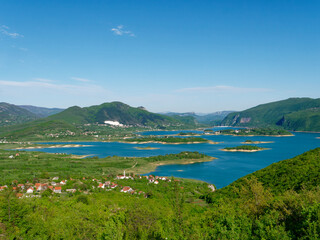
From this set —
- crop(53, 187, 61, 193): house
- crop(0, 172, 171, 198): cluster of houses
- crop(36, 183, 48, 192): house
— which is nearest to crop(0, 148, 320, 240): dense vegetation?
crop(0, 172, 171, 198): cluster of houses

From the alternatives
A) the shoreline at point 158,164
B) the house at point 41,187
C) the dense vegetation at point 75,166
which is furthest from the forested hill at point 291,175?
the dense vegetation at point 75,166

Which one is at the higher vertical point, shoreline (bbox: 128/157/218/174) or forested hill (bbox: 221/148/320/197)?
forested hill (bbox: 221/148/320/197)

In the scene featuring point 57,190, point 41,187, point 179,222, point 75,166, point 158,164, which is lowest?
point 158,164

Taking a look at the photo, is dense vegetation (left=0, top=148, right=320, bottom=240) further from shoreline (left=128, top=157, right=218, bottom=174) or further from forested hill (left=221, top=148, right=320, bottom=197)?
shoreline (left=128, top=157, right=218, bottom=174)

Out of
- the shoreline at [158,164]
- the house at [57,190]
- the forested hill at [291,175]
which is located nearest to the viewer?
the forested hill at [291,175]

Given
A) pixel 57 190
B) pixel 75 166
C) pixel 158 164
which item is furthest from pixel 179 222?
pixel 158 164

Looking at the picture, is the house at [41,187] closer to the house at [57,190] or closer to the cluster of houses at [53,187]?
the cluster of houses at [53,187]

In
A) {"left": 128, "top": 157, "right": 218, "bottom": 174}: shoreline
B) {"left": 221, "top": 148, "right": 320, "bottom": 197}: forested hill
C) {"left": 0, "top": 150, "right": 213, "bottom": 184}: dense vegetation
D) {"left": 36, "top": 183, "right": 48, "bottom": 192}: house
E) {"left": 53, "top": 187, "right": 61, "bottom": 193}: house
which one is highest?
{"left": 221, "top": 148, "right": 320, "bottom": 197}: forested hill

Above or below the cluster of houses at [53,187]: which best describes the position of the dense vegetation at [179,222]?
above

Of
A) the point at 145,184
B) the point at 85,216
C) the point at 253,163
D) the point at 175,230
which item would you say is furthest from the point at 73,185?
the point at 253,163

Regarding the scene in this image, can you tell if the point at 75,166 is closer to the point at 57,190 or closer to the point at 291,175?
the point at 57,190

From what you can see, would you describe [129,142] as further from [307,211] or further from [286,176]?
[307,211]
